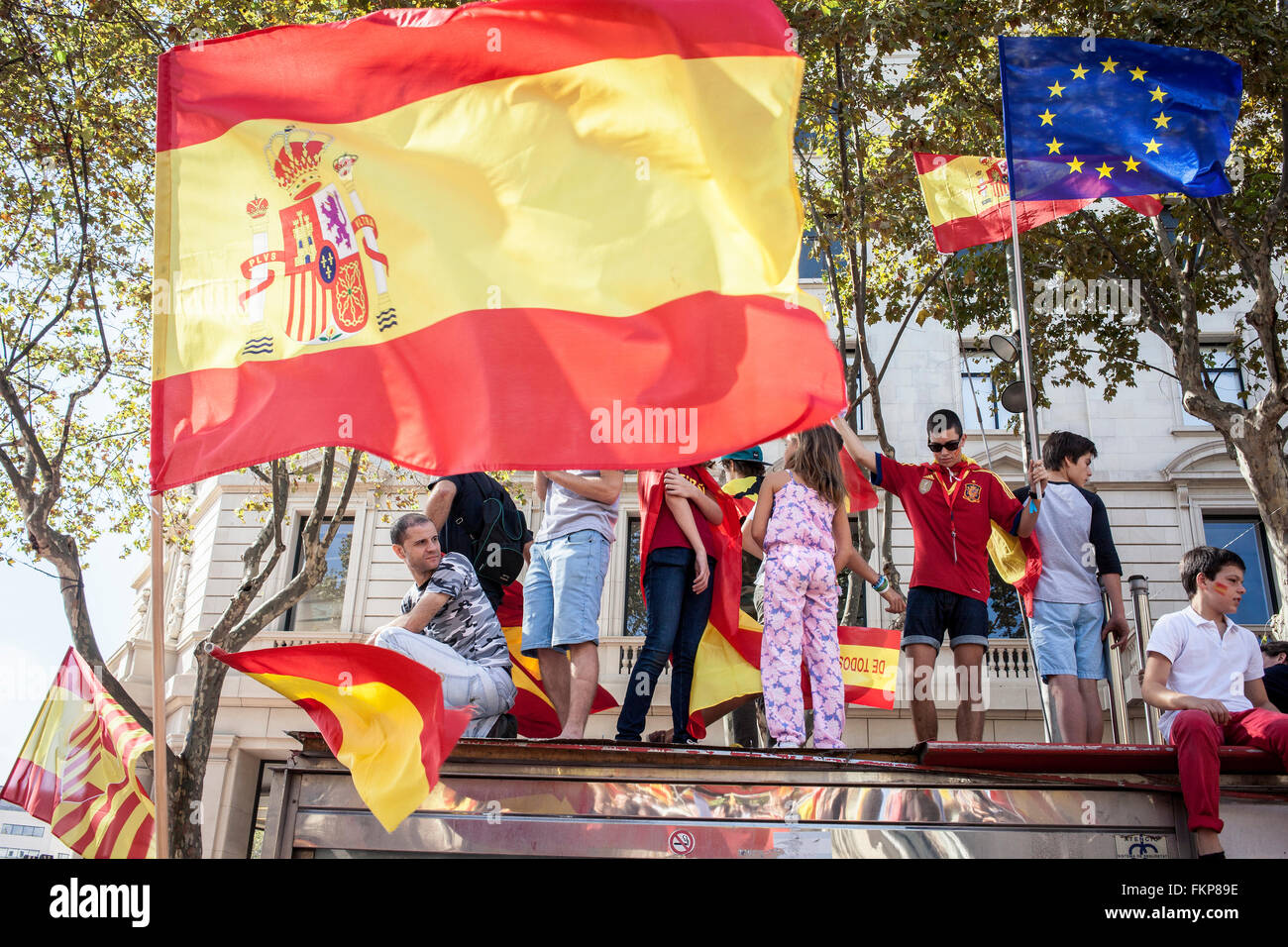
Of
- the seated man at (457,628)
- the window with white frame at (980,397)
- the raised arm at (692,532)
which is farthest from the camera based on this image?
the window with white frame at (980,397)

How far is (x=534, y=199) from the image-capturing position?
5227 mm

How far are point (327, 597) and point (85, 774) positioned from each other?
1577 centimetres

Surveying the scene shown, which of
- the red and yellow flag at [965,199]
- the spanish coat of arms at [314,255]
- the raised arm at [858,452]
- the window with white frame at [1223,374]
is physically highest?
the window with white frame at [1223,374]

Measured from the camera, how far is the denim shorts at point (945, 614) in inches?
287

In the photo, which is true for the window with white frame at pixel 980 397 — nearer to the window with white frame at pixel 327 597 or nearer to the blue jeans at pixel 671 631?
the window with white frame at pixel 327 597

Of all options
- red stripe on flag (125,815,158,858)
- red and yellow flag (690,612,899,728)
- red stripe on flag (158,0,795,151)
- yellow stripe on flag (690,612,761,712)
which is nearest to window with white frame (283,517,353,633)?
red stripe on flag (125,815,158,858)

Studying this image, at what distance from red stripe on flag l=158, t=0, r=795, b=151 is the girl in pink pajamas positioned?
254 centimetres

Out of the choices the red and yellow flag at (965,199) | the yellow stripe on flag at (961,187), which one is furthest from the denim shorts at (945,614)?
the yellow stripe on flag at (961,187)

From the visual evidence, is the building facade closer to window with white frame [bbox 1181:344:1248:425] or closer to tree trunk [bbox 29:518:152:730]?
window with white frame [bbox 1181:344:1248:425]

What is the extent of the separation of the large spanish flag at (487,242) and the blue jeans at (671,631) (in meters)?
2.28

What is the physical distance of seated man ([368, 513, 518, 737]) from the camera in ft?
19.3
